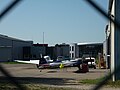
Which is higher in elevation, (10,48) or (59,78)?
(10,48)

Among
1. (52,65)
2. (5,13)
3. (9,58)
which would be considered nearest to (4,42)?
Answer: (9,58)

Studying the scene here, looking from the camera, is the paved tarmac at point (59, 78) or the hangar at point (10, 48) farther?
the hangar at point (10, 48)

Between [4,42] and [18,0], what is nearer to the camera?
[18,0]

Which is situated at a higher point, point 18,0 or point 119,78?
point 18,0

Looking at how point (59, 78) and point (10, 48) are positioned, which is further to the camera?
point (10, 48)

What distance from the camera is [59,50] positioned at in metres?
121

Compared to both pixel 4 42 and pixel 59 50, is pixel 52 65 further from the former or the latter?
pixel 59 50

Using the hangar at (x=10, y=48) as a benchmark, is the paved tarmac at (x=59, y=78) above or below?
A: below

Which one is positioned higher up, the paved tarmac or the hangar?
the hangar

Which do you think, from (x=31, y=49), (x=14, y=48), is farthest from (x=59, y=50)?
(x=14, y=48)

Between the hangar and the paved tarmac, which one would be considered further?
the hangar

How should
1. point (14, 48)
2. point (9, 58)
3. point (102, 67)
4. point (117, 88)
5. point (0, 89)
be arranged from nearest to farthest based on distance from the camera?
point (0, 89) < point (117, 88) < point (102, 67) < point (9, 58) < point (14, 48)

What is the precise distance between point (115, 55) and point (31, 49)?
92.5 meters

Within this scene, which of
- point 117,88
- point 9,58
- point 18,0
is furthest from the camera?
point 9,58
